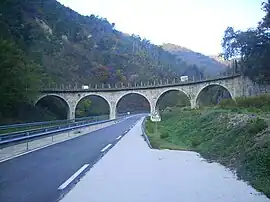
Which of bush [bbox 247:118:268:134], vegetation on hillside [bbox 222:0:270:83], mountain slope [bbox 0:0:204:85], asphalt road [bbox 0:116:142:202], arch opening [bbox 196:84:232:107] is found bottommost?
asphalt road [bbox 0:116:142:202]

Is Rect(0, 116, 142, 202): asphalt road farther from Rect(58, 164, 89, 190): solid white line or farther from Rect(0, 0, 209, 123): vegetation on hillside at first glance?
Rect(0, 0, 209, 123): vegetation on hillside

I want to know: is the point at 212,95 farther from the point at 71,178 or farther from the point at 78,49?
the point at 71,178

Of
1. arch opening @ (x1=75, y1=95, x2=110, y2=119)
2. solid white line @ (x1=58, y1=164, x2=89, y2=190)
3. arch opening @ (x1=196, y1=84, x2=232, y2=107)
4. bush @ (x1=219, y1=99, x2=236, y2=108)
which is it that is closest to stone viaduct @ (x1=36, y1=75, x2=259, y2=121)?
arch opening @ (x1=196, y1=84, x2=232, y2=107)

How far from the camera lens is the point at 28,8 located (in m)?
92.3

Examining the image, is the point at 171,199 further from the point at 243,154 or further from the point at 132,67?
the point at 132,67

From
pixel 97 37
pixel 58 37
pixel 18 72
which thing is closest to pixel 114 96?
pixel 18 72

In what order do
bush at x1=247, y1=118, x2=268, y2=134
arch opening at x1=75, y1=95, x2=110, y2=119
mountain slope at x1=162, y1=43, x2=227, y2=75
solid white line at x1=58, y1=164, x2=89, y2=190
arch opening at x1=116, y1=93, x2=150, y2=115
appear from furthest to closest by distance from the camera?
mountain slope at x1=162, y1=43, x2=227, y2=75
arch opening at x1=116, y1=93, x2=150, y2=115
arch opening at x1=75, y1=95, x2=110, y2=119
bush at x1=247, y1=118, x2=268, y2=134
solid white line at x1=58, y1=164, x2=89, y2=190

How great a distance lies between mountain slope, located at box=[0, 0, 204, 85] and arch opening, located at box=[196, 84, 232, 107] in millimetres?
33186

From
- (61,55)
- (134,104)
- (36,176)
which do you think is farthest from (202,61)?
(36,176)

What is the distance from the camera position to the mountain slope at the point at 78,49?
62638 mm

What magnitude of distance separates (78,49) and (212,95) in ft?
187

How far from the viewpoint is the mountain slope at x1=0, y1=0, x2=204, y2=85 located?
6264cm

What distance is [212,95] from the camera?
85250 millimetres

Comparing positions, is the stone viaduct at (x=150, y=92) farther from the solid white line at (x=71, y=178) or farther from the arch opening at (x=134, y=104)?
the solid white line at (x=71, y=178)
